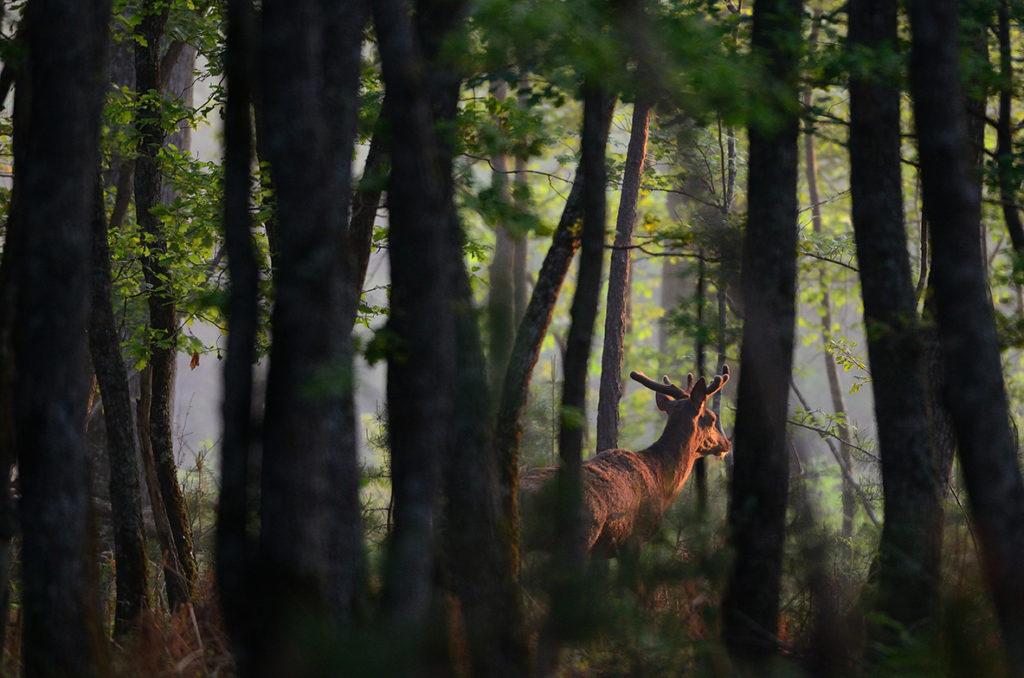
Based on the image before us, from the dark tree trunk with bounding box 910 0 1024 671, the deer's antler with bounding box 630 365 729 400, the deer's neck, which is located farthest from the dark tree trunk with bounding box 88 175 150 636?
the deer's antler with bounding box 630 365 729 400

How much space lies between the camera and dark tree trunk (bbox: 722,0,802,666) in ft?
23.2

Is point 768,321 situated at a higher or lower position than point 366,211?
lower

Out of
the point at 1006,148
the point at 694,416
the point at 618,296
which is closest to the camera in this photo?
the point at 1006,148

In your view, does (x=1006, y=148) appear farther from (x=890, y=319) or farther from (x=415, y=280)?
(x=415, y=280)

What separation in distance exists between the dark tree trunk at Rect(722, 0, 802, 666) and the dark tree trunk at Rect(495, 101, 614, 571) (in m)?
1.31

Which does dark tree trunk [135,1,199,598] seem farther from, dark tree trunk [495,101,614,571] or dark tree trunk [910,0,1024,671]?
dark tree trunk [910,0,1024,671]

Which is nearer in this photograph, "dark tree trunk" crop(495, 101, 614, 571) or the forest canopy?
the forest canopy

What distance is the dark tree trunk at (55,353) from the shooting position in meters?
5.48

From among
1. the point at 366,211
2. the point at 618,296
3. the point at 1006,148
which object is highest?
the point at 1006,148

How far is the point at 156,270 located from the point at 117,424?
3.33m

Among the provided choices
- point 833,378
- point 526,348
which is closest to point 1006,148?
point 526,348

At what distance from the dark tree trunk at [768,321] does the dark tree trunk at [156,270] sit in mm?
6051

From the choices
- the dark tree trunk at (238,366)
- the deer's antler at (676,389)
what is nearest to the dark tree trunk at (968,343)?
the dark tree trunk at (238,366)

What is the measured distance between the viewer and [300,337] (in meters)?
5.37
